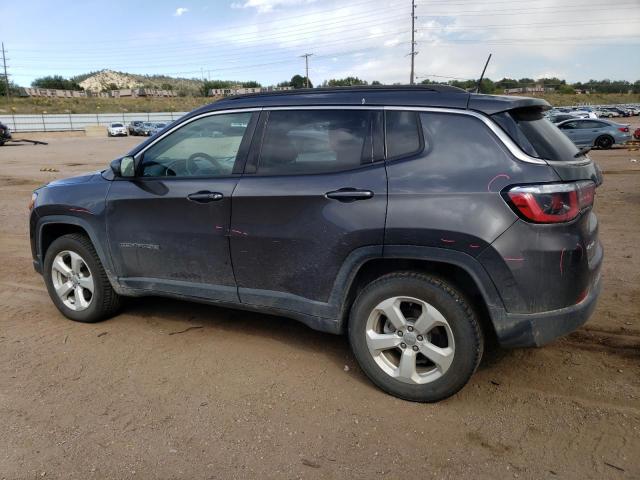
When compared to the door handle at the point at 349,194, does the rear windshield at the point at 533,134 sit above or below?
above

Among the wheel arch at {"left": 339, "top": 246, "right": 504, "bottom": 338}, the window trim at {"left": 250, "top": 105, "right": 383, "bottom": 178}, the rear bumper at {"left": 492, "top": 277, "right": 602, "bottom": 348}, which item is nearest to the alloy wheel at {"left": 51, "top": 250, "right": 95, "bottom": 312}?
the window trim at {"left": 250, "top": 105, "right": 383, "bottom": 178}

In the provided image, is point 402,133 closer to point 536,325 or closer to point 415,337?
point 415,337

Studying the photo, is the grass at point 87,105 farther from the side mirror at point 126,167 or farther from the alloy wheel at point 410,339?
the alloy wheel at point 410,339

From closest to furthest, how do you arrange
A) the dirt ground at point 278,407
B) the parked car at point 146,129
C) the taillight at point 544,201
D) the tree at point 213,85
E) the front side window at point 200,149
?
1. the dirt ground at point 278,407
2. the taillight at point 544,201
3. the front side window at point 200,149
4. the parked car at point 146,129
5. the tree at point 213,85

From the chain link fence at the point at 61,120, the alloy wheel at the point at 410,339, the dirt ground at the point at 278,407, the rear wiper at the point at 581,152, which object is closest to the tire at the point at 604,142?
the dirt ground at the point at 278,407

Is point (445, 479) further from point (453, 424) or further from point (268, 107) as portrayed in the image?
point (268, 107)

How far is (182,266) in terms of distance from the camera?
4145 millimetres

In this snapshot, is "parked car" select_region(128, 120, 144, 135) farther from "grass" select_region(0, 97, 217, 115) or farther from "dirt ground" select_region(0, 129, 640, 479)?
"dirt ground" select_region(0, 129, 640, 479)

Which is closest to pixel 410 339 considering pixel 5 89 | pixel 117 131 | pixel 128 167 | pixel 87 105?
pixel 128 167

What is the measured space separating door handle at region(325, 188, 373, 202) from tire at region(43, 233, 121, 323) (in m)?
2.34

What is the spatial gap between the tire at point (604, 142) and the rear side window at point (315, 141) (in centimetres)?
2407

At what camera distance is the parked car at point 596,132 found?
23797 millimetres

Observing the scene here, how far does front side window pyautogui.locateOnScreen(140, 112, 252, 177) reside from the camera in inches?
157

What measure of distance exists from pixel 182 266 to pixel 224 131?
1080 millimetres
